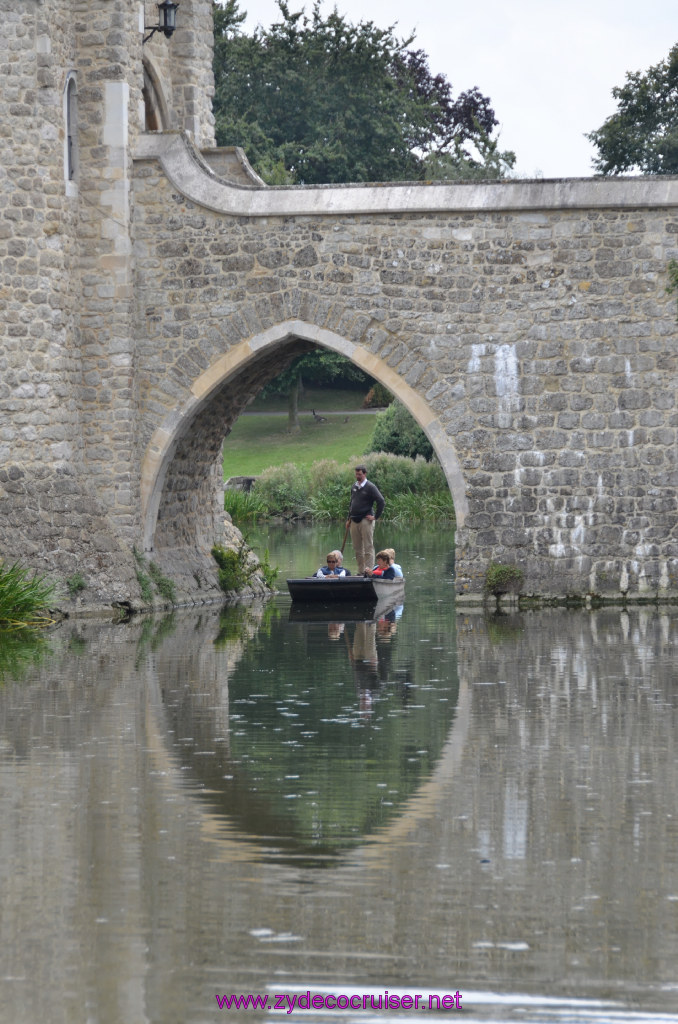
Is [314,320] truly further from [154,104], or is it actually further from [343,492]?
[343,492]

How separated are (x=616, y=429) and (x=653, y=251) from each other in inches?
69.2

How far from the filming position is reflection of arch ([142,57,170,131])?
1853 cm

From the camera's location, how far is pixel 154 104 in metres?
18.8

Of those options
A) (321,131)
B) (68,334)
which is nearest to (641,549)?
(68,334)

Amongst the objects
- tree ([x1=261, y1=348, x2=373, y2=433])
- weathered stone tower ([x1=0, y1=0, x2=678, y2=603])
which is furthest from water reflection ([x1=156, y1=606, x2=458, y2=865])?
tree ([x1=261, y1=348, x2=373, y2=433])

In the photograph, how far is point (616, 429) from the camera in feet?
54.3

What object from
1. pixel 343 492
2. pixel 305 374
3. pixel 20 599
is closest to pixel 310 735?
pixel 20 599

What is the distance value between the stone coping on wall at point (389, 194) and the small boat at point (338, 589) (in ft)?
12.3

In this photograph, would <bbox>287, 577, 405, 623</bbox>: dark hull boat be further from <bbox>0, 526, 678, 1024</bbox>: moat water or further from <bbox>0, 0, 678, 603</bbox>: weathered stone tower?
<bbox>0, 526, 678, 1024</bbox>: moat water

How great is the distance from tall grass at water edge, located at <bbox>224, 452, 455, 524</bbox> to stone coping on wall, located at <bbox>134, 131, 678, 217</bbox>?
17.6 meters

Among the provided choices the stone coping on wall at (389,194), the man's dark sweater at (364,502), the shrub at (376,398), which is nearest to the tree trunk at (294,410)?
the shrub at (376,398)

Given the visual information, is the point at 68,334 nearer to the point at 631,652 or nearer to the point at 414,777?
the point at 631,652

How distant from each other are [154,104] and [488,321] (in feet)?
16.1

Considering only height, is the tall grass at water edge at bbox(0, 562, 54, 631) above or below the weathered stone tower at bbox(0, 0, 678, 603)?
below
